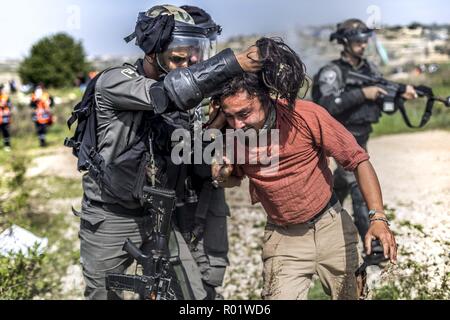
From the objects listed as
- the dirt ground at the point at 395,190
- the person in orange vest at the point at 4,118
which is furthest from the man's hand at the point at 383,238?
the person in orange vest at the point at 4,118

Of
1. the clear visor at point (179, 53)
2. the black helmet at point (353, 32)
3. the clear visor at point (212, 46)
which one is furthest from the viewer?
the black helmet at point (353, 32)

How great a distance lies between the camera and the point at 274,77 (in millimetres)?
3164

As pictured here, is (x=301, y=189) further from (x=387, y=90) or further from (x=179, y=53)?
(x=387, y=90)

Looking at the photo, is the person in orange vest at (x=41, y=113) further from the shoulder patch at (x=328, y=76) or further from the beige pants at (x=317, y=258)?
the beige pants at (x=317, y=258)

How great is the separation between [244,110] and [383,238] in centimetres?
90

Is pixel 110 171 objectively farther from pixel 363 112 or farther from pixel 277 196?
pixel 363 112

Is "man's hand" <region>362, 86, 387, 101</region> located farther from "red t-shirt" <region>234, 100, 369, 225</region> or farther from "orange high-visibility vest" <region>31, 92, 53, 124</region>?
"orange high-visibility vest" <region>31, 92, 53, 124</region>

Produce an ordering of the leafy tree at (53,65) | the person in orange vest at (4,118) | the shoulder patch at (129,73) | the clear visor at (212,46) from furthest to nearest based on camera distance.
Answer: the leafy tree at (53,65) < the person in orange vest at (4,118) < the clear visor at (212,46) < the shoulder patch at (129,73)

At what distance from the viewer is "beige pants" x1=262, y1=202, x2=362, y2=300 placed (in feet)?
11.8

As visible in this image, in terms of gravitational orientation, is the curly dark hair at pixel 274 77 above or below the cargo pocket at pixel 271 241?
above

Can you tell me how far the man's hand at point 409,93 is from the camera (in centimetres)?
623

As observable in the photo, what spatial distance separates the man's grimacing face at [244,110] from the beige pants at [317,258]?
0.67 metres

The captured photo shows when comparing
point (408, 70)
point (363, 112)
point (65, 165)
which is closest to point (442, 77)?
point (408, 70)
